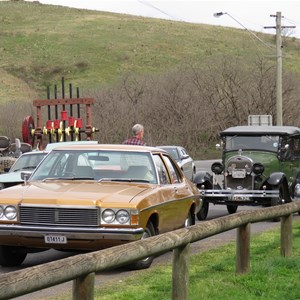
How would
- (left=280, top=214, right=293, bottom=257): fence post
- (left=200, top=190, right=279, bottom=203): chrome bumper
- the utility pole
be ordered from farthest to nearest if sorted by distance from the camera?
the utility pole
(left=200, top=190, right=279, bottom=203): chrome bumper
(left=280, top=214, right=293, bottom=257): fence post

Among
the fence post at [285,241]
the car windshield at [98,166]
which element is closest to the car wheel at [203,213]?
the car windshield at [98,166]

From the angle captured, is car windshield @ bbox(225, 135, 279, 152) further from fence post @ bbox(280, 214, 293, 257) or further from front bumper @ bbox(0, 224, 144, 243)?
front bumper @ bbox(0, 224, 144, 243)

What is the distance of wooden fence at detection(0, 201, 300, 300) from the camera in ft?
18.1

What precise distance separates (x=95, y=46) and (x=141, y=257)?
9515 cm

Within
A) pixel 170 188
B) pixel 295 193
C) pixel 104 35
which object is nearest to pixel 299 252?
pixel 170 188

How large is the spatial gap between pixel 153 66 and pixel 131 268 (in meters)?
81.8

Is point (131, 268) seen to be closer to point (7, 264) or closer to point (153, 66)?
point (7, 264)

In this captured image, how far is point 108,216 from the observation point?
9.99 meters

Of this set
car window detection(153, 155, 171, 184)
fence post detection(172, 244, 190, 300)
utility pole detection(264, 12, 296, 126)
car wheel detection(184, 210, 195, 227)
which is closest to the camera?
fence post detection(172, 244, 190, 300)

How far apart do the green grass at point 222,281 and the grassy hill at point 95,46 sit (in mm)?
68313

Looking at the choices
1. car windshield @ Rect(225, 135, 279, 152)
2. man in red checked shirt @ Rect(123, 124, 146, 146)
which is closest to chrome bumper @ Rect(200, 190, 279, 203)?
car windshield @ Rect(225, 135, 279, 152)

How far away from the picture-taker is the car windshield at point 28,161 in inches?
735

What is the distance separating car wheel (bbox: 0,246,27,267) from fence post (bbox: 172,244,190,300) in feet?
10.5

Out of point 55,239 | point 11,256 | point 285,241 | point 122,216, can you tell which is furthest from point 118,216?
point 285,241
